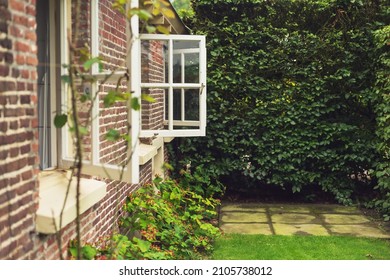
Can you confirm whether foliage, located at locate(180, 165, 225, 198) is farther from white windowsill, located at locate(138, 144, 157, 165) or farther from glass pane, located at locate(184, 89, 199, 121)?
glass pane, located at locate(184, 89, 199, 121)

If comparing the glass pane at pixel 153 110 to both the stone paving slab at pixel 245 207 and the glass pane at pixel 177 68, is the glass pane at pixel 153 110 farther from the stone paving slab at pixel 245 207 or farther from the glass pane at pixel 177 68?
the stone paving slab at pixel 245 207

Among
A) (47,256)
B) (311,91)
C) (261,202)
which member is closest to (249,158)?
(261,202)

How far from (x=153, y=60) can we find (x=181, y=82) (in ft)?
2.13

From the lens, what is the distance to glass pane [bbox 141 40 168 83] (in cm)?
713

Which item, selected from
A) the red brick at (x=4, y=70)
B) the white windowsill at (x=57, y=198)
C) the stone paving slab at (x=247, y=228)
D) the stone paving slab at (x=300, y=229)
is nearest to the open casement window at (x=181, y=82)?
the stone paving slab at (x=247, y=228)

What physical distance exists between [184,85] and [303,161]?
3.35 meters

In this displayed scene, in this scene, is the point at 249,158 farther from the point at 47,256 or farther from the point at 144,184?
the point at 47,256

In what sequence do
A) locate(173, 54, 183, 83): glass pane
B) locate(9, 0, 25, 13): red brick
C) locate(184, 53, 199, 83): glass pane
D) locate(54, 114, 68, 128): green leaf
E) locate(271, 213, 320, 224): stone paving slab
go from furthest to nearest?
locate(271, 213, 320, 224): stone paving slab, locate(184, 53, 199, 83): glass pane, locate(173, 54, 183, 83): glass pane, locate(54, 114, 68, 128): green leaf, locate(9, 0, 25, 13): red brick

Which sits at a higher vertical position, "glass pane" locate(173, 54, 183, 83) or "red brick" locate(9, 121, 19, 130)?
"glass pane" locate(173, 54, 183, 83)

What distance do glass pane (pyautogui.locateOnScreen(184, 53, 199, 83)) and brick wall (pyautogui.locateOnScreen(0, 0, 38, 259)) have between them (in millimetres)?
4172

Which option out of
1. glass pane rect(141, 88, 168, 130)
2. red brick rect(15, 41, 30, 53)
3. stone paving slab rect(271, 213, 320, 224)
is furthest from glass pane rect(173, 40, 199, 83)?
red brick rect(15, 41, 30, 53)

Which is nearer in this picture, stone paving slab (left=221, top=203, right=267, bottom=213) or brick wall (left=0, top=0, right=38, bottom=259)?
brick wall (left=0, top=0, right=38, bottom=259)

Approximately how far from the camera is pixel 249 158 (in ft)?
31.7

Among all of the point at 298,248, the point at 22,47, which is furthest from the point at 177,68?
the point at 22,47
